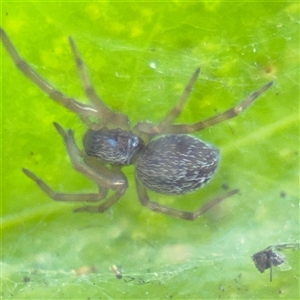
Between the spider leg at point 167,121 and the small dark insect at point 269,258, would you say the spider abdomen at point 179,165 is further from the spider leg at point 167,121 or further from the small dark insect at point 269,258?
the small dark insect at point 269,258

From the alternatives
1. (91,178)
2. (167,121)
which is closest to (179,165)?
(167,121)

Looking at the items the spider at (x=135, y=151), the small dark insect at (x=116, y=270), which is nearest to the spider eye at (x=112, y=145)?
the spider at (x=135, y=151)

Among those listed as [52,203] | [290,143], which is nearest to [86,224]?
[52,203]

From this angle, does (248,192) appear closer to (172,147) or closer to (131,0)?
(172,147)

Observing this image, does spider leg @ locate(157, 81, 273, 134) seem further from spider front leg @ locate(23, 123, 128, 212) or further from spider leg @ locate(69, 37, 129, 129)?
spider front leg @ locate(23, 123, 128, 212)

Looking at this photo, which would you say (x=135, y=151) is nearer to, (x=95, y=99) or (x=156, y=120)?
(x=156, y=120)

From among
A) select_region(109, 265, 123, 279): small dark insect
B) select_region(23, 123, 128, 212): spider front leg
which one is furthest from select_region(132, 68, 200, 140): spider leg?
select_region(109, 265, 123, 279): small dark insect
